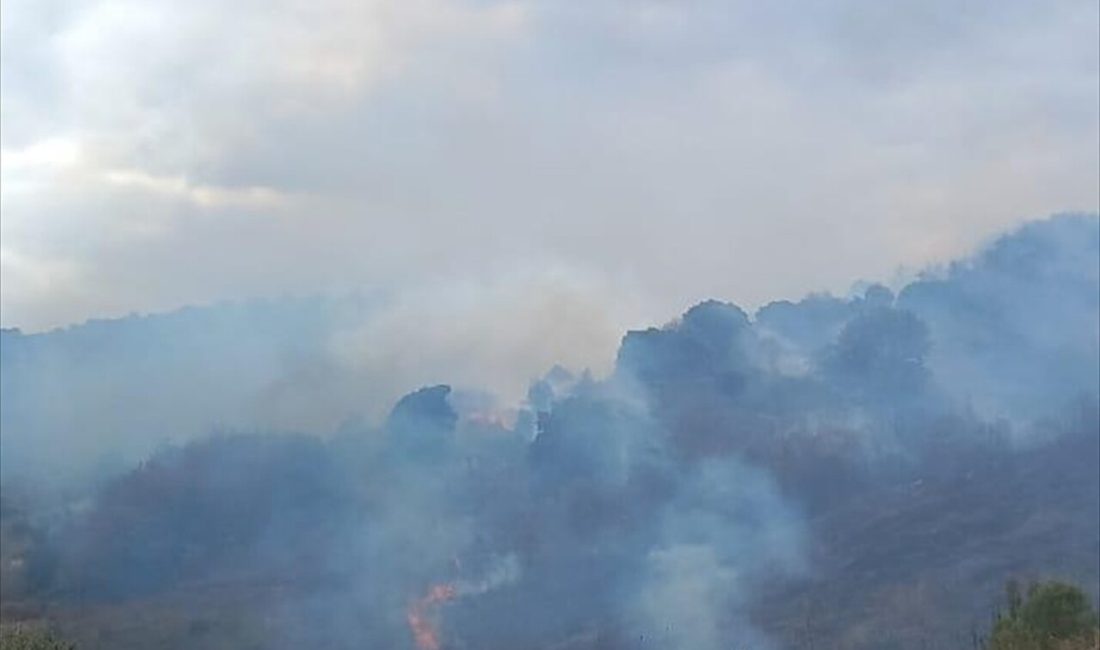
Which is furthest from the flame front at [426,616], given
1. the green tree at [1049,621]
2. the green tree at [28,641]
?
the green tree at [1049,621]

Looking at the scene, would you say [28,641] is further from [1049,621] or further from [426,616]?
[426,616]

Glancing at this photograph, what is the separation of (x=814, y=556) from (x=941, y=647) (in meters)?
37.4

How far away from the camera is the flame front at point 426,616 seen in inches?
4550

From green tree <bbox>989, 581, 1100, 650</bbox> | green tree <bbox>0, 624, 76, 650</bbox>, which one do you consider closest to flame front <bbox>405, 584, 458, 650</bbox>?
green tree <bbox>0, 624, 76, 650</bbox>

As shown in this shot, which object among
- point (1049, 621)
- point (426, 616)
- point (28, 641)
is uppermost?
point (426, 616)

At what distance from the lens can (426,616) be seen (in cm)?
12538

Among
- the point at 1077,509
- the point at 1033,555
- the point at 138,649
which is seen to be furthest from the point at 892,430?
the point at 138,649

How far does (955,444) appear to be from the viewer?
6309 inches

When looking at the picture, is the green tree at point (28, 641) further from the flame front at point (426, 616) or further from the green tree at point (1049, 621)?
the flame front at point (426, 616)

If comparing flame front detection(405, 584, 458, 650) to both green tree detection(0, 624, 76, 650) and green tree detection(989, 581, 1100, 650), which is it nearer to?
green tree detection(0, 624, 76, 650)

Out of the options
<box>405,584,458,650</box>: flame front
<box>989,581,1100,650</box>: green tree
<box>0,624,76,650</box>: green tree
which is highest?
<box>405,584,458,650</box>: flame front

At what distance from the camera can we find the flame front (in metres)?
116

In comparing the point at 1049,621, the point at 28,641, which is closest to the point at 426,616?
the point at 1049,621

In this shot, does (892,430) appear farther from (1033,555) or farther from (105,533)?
(105,533)
